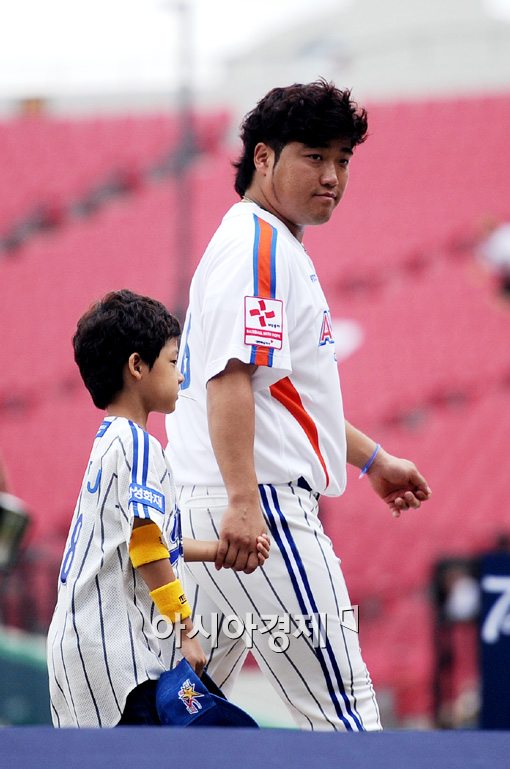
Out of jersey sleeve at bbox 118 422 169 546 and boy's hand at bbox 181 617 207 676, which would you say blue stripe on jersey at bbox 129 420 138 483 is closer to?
jersey sleeve at bbox 118 422 169 546

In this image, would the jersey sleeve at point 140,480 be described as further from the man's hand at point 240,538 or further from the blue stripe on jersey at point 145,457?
the man's hand at point 240,538

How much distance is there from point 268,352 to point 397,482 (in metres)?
0.58

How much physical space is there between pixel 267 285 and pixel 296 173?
27 cm

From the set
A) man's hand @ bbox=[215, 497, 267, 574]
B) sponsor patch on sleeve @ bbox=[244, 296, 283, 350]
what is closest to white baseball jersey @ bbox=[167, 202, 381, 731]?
sponsor patch on sleeve @ bbox=[244, 296, 283, 350]

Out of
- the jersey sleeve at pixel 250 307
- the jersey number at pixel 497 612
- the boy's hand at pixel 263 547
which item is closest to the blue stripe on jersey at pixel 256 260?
the jersey sleeve at pixel 250 307

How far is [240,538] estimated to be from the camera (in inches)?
87.2

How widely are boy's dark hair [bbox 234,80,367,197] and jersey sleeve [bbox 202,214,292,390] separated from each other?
21 centimetres

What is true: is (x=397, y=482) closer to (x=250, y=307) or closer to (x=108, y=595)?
(x=250, y=307)

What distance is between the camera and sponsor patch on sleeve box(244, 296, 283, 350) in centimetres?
228

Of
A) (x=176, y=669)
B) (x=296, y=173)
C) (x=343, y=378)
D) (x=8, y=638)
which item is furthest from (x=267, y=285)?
(x=343, y=378)

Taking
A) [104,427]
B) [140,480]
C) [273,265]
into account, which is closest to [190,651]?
[140,480]

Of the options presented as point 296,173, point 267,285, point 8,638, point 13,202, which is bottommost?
point 8,638

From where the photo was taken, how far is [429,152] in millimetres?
12875

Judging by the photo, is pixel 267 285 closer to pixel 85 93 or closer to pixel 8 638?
pixel 8 638
